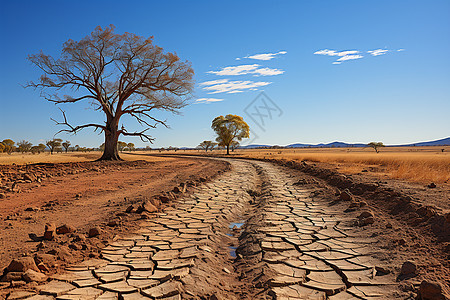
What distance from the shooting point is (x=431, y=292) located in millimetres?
2467

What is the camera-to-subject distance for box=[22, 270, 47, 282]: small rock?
2.88 m

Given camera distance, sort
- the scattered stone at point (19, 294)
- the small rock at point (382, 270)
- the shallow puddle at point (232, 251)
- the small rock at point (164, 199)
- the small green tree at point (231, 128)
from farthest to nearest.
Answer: the small green tree at point (231, 128) → the small rock at point (164, 199) → the shallow puddle at point (232, 251) → the small rock at point (382, 270) → the scattered stone at point (19, 294)

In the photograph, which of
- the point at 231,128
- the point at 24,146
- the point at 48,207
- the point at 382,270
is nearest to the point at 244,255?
the point at 382,270

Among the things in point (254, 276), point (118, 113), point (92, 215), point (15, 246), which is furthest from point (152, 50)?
point (254, 276)

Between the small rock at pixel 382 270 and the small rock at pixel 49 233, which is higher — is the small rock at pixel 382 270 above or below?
below

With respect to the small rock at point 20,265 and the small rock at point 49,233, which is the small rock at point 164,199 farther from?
the small rock at point 20,265

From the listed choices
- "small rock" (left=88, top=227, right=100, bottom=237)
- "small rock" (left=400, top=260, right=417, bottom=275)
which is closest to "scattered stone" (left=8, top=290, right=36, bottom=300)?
"small rock" (left=88, top=227, right=100, bottom=237)

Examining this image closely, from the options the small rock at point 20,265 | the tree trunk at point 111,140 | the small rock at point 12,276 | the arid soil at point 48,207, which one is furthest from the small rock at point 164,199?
the tree trunk at point 111,140

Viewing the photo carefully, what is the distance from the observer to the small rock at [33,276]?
2.88 m

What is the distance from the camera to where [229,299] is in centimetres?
273

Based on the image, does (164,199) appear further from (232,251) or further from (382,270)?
(382,270)

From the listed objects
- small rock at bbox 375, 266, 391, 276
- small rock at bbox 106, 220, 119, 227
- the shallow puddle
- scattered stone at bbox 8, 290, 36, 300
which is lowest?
the shallow puddle

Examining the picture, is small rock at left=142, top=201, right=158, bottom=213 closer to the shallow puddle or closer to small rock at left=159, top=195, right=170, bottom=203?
small rock at left=159, top=195, right=170, bottom=203

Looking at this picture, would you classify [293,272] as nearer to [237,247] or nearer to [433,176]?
[237,247]
